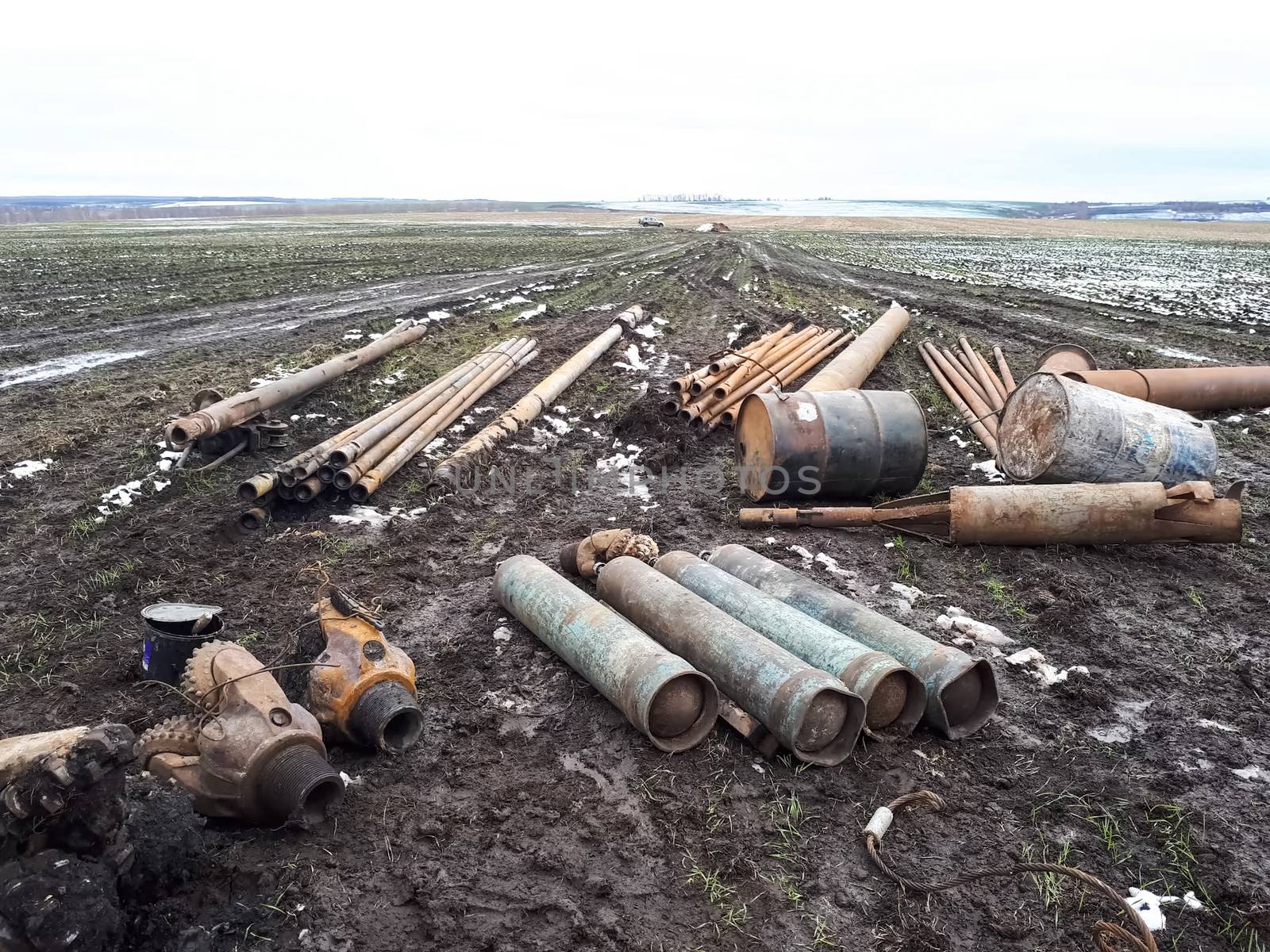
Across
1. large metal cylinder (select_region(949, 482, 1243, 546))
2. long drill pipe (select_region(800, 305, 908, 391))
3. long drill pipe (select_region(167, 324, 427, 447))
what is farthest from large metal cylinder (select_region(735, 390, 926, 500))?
long drill pipe (select_region(167, 324, 427, 447))

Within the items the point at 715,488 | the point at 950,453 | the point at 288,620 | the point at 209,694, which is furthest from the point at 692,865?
the point at 950,453

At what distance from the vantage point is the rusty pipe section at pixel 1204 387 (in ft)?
31.0

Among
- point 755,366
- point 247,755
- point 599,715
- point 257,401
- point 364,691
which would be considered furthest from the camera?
point 755,366

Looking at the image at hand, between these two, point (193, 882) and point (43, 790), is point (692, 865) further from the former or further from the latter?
point (43, 790)

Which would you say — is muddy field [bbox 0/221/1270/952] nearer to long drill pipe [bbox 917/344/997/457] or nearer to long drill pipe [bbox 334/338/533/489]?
long drill pipe [bbox 917/344/997/457]

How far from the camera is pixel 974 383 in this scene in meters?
10.7

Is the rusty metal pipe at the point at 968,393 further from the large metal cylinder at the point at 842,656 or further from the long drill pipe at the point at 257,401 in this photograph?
the long drill pipe at the point at 257,401

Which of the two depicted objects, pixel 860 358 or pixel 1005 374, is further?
pixel 860 358

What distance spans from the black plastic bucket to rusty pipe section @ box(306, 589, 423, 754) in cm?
83

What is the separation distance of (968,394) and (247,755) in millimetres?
9631

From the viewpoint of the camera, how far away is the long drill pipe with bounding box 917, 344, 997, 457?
28.4 ft

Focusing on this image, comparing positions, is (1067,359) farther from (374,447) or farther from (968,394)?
(374,447)

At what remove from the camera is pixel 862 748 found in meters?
4.09

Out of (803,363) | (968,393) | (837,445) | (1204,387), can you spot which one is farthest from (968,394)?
(837,445)
